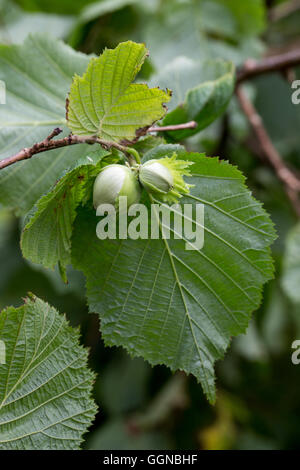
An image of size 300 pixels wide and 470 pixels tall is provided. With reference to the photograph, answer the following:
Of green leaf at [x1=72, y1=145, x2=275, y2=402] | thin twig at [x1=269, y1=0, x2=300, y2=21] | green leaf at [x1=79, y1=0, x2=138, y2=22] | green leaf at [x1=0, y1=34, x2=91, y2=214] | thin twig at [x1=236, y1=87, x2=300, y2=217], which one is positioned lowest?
green leaf at [x1=72, y1=145, x2=275, y2=402]

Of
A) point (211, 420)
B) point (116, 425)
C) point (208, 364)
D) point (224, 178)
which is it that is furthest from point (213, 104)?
point (211, 420)

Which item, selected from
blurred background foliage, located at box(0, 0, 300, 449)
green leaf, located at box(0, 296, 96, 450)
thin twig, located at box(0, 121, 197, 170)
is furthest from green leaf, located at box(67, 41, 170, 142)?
blurred background foliage, located at box(0, 0, 300, 449)

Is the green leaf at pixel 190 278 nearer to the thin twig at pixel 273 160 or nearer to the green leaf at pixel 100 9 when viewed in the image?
the thin twig at pixel 273 160

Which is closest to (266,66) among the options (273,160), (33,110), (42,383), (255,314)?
(273,160)

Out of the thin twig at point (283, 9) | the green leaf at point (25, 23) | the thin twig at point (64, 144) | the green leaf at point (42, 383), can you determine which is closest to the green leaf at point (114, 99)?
the thin twig at point (64, 144)

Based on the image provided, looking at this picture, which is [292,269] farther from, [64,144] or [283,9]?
[283,9]

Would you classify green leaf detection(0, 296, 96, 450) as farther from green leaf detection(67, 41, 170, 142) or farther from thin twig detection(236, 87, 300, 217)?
thin twig detection(236, 87, 300, 217)
